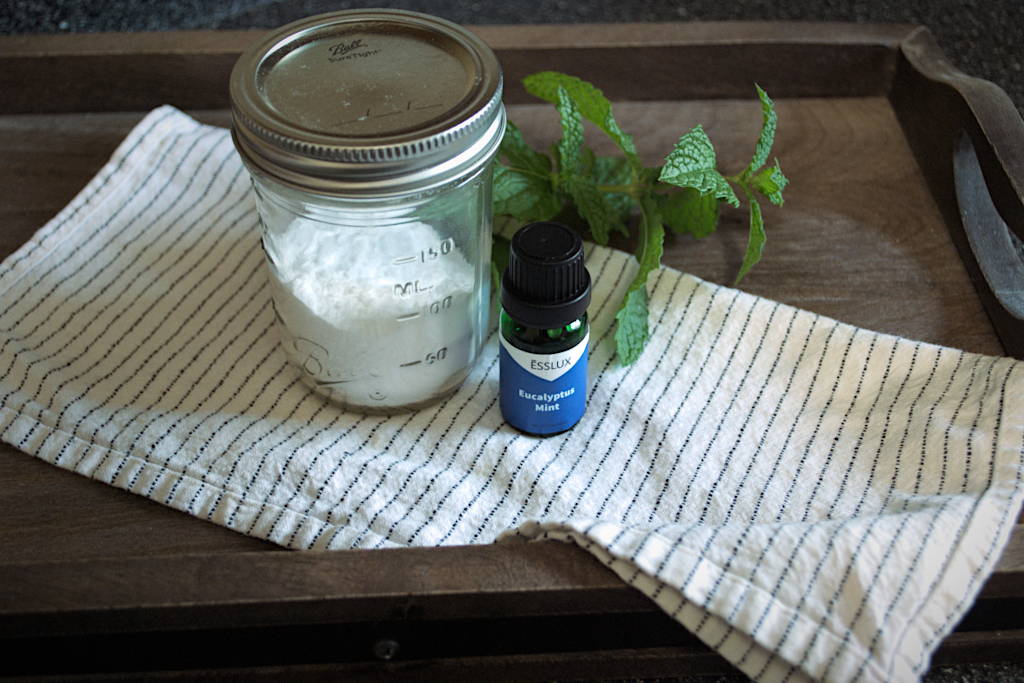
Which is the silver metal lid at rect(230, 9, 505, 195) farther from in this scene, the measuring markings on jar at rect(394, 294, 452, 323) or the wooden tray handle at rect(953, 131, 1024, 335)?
the wooden tray handle at rect(953, 131, 1024, 335)

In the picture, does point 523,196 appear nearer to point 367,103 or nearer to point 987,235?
point 367,103

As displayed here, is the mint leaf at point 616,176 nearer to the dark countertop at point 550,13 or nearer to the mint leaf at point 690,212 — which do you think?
the mint leaf at point 690,212

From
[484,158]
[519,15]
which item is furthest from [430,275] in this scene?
[519,15]

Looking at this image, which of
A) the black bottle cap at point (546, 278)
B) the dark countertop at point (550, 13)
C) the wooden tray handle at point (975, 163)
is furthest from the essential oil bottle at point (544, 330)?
the dark countertop at point (550, 13)

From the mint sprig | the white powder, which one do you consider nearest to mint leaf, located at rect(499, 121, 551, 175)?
the mint sprig

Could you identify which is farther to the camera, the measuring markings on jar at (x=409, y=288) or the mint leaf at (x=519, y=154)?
the mint leaf at (x=519, y=154)

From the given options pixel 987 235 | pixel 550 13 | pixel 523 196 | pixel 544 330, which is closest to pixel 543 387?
pixel 544 330

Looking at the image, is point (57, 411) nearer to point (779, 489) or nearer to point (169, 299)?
point (169, 299)

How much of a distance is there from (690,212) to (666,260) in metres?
0.03

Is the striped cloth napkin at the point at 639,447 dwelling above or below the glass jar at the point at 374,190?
below

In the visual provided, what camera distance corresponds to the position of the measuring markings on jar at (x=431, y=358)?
459 mm

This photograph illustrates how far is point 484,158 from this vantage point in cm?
42

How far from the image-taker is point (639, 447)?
466mm

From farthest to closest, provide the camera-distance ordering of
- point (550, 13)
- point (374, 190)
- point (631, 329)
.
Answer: point (550, 13), point (631, 329), point (374, 190)
